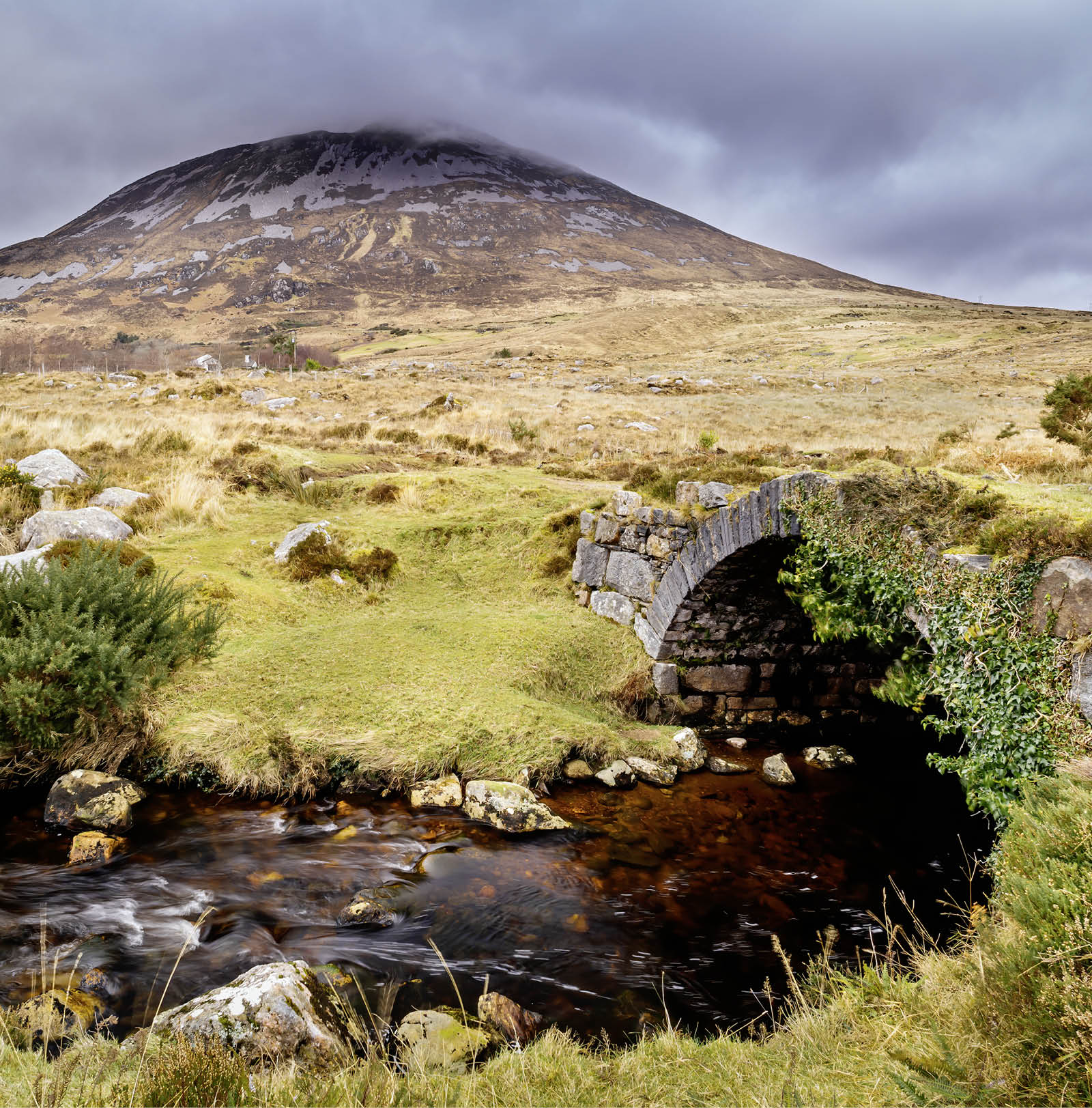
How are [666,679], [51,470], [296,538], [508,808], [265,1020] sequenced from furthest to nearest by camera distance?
[51,470]
[296,538]
[666,679]
[508,808]
[265,1020]

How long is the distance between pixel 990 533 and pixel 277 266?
6579 inches

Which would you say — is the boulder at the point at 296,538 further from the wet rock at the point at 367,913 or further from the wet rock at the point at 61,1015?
the wet rock at the point at 61,1015

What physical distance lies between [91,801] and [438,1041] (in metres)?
4.46

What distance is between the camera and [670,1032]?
4090mm

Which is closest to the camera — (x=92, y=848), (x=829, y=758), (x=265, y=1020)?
Result: (x=265, y=1020)

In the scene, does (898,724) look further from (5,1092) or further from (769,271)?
(769,271)

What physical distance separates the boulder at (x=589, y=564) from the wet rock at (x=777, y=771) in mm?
3779

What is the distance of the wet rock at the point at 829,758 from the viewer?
30.9 ft

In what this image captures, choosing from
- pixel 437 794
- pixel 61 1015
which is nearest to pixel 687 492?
pixel 437 794

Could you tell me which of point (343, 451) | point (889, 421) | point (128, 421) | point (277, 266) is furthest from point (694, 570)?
point (277, 266)

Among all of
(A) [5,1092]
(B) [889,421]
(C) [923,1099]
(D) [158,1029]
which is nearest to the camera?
(C) [923,1099]

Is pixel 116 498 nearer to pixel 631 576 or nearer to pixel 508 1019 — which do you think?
pixel 631 576

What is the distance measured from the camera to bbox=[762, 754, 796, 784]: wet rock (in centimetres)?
873

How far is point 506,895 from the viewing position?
602 cm
